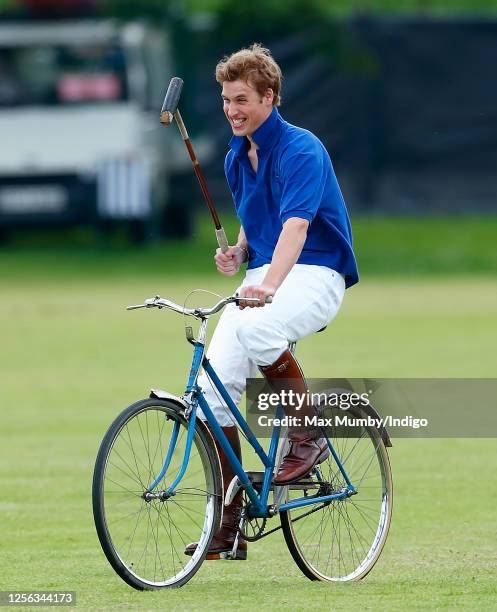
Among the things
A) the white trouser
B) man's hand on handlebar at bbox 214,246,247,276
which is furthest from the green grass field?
man's hand on handlebar at bbox 214,246,247,276

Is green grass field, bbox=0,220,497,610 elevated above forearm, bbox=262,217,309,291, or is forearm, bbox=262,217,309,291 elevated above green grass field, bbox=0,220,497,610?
forearm, bbox=262,217,309,291

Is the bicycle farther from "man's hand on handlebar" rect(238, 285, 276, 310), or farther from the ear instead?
the ear

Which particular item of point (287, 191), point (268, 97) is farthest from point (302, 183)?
point (268, 97)

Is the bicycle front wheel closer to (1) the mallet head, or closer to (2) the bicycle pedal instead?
(2) the bicycle pedal

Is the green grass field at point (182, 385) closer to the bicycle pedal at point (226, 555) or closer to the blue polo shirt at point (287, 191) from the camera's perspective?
the bicycle pedal at point (226, 555)

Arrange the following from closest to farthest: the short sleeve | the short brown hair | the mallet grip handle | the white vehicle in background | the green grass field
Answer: the short sleeve → the short brown hair → the green grass field → the mallet grip handle → the white vehicle in background

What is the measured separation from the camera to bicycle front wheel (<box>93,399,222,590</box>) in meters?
6.23

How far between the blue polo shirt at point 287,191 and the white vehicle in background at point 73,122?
1696cm

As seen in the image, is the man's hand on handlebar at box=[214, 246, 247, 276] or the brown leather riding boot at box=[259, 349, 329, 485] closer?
the brown leather riding boot at box=[259, 349, 329, 485]

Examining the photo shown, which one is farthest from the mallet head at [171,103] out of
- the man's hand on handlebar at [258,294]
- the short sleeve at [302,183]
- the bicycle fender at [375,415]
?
the bicycle fender at [375,415]

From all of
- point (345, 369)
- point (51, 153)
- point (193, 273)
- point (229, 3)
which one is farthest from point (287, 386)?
point (229, 3)

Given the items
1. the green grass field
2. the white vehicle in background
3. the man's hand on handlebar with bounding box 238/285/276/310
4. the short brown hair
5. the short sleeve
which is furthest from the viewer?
the white vehicle in background

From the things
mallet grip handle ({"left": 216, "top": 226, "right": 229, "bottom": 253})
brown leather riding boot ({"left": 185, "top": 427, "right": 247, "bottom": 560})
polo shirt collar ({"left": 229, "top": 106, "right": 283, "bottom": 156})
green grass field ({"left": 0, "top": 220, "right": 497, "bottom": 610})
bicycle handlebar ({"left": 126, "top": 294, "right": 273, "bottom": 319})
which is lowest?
green grass field ({"left": 0, "top": 220, "right": 497, "bottom": 610})

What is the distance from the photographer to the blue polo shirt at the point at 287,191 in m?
6.42
